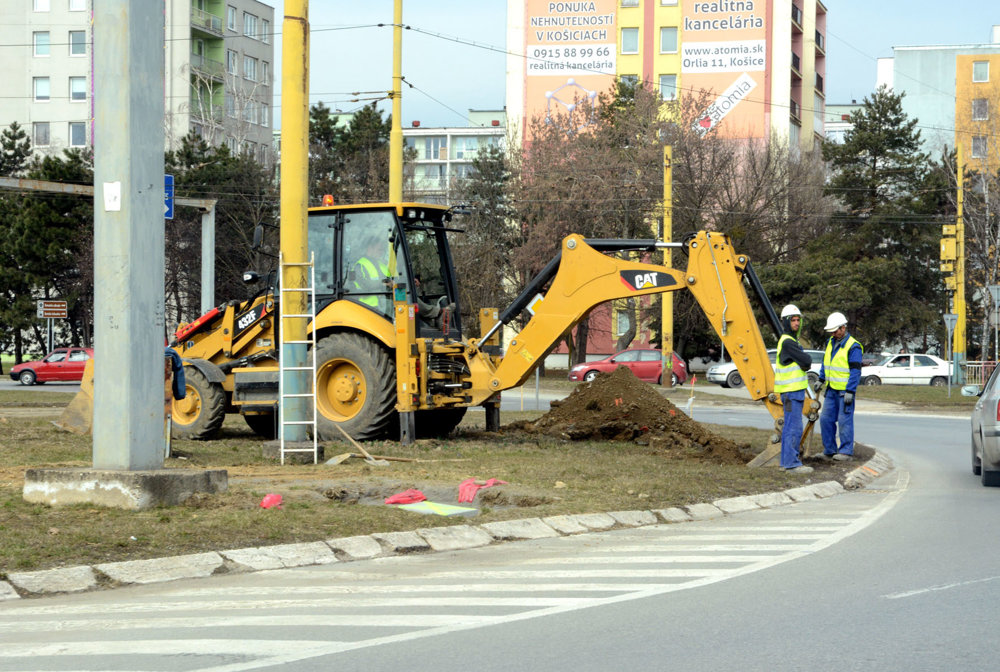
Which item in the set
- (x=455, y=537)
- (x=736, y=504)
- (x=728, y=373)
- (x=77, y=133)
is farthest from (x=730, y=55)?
(x=455, y=537)

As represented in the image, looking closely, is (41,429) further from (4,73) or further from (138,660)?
(4,73)

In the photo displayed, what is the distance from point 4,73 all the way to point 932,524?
255ft

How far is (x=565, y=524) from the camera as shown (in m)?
11.0

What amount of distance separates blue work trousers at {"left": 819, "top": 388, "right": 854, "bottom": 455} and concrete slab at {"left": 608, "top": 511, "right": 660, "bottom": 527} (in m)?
6.47

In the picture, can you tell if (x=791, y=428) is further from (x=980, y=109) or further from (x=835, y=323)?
(x=980, y=109)

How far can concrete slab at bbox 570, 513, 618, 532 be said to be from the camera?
36.6 feet

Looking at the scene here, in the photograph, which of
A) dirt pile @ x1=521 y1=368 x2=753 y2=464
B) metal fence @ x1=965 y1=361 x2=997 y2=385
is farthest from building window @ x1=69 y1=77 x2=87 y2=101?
dirt pile @ x1=521 y1=368 x2=753 y2=464

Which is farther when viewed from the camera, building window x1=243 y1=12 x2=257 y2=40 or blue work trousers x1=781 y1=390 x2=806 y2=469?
building window x1=243 y1=12 x2=257 y2=40

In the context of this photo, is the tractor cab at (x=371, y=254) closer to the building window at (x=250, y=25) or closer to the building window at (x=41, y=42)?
the building window at (x=41, y=42)

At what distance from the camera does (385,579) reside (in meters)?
8.62

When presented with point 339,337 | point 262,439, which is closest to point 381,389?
point 339,337

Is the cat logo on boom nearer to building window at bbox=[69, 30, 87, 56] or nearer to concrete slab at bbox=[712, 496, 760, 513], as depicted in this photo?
concrete slab at bbox=[712, 496, 760, 513]

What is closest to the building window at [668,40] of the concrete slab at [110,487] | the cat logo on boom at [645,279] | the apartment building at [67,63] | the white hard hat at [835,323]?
the apartment building at [67,63]

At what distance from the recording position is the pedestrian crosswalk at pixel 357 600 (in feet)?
21.1
